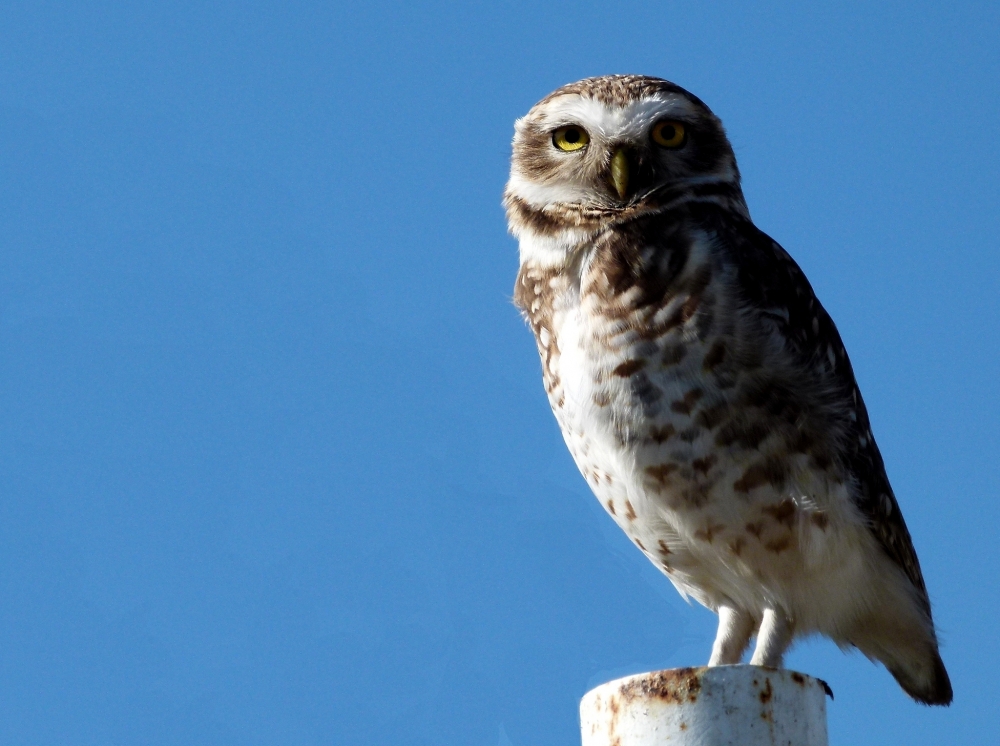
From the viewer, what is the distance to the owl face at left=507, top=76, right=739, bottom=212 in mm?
3553

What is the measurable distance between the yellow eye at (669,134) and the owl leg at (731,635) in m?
1.41

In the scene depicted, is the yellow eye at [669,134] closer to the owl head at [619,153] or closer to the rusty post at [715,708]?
the owl head at [619,153]

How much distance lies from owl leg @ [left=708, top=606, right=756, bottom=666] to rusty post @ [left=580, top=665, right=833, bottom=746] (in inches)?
42.4

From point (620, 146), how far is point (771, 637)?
1478 mm

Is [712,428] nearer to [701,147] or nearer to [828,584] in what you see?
[828,584]

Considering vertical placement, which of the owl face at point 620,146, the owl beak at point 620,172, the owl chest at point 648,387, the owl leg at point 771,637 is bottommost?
the owl leg at point 771,637

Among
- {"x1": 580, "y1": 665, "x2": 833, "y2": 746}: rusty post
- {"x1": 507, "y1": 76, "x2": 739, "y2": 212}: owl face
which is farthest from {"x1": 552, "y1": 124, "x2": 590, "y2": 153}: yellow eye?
{"x1": 580, "y1": 665, "x2": 833, "y2": 746}: rusty post

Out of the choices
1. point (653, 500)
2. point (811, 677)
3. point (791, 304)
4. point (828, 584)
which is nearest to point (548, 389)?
point (653, 500)

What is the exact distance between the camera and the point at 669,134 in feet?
12.0

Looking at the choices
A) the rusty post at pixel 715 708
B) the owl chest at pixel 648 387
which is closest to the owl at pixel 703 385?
the owl chest at pixel 648 387

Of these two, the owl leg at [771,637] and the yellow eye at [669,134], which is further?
the yellow eye at [669,134]

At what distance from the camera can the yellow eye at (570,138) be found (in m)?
3.67

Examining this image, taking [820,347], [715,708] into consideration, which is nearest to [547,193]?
[820,347]

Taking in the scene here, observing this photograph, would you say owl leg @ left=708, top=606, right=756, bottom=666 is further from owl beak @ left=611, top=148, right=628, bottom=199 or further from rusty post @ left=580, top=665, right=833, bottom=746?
owl beak @ left=611, top=148, right=628, bottom=199
